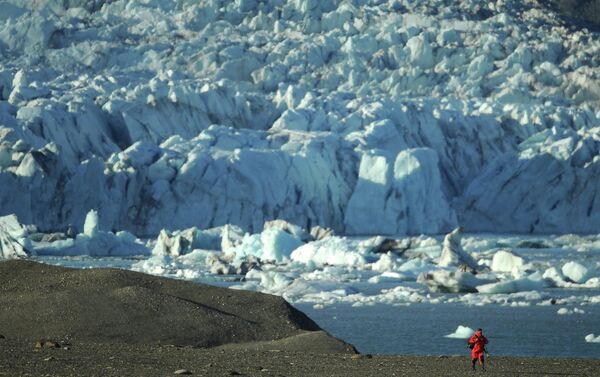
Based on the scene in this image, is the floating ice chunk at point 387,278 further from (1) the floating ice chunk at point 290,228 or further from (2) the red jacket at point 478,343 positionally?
(2) the red jacket at point 478,343

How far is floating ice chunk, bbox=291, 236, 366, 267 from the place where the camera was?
22.7 meters

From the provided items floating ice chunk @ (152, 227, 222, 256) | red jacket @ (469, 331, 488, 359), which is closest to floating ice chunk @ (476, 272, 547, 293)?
red jacket @ (469, 331, 488, 359)

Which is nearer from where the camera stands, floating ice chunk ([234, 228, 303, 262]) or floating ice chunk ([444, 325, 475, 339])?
floating ice chunk ([444, 325, 475, 339])

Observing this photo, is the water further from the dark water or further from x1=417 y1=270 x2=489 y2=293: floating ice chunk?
x1=417 y1=270 x2=489 y2=293: floating ice chunk

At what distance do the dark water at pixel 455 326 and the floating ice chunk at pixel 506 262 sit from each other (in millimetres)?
4911

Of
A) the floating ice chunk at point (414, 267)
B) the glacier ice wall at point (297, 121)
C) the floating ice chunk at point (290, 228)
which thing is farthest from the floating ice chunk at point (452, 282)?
the glacier ice wall at point (297, 121)

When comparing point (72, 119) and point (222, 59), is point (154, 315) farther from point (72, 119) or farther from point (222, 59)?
point (222, 59)

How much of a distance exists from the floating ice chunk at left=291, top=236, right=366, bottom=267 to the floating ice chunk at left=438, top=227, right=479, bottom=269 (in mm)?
2029

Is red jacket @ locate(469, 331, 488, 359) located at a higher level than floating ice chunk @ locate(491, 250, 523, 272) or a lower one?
higher

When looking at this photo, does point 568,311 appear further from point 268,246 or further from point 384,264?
point 268,246

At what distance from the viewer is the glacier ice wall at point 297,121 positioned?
29.8m

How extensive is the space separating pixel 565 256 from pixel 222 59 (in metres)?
25.3

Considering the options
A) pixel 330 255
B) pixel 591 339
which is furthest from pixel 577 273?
pixel 591 339

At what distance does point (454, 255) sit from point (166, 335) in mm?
12502
